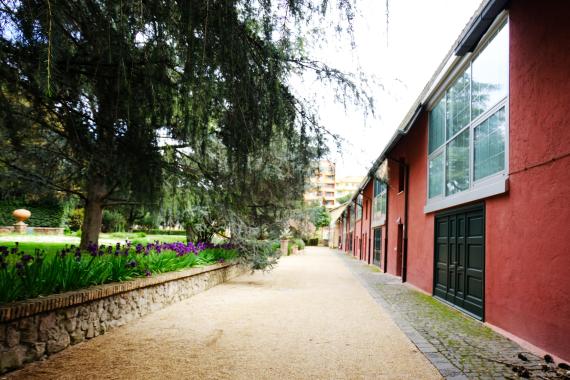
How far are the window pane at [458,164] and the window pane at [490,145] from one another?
49 centimetres

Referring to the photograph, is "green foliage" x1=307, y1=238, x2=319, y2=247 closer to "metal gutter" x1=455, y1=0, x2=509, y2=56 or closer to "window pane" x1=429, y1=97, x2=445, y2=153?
"window pane" x1=429, y1=97, x2=445, y2=153

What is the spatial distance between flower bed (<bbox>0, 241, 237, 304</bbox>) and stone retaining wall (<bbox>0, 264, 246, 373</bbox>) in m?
0.17

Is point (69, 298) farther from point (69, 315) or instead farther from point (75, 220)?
point (75, 220)

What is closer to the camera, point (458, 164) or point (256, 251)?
point (458, 164)

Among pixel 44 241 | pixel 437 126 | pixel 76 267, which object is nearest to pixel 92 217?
pixel 76 267

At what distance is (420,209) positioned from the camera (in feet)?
38.3

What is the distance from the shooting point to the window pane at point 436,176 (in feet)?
32.4

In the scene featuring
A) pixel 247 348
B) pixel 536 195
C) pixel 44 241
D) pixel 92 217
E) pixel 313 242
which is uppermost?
pixel 536 195

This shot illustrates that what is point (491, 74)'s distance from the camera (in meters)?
7.00

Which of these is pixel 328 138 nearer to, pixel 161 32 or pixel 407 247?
pixel 161 32

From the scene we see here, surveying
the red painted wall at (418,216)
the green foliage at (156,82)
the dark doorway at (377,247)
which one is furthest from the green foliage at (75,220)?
the green foliage at (156,82)

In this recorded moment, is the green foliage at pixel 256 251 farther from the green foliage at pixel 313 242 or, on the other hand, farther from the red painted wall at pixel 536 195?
the green foliage at pixel 313 242

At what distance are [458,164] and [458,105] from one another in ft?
4.10

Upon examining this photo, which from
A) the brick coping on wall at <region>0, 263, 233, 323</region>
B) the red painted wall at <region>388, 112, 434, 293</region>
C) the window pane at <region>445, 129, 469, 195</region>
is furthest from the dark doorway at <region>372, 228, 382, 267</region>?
the brick coping on wall at <region>0, 263, 233, 323</region>
